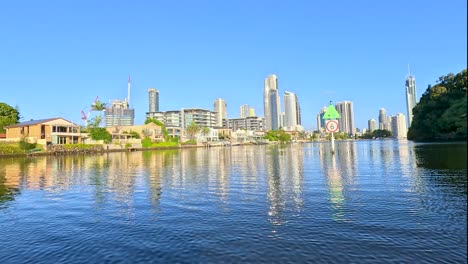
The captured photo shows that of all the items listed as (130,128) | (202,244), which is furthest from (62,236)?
(130,128)

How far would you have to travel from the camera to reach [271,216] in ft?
56.6

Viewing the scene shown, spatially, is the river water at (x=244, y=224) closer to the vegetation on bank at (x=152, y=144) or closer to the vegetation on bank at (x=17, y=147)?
the vegetation on bank at (x=17, y=147)

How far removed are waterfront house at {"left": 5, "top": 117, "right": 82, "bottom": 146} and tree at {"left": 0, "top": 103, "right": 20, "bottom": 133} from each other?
232 inches

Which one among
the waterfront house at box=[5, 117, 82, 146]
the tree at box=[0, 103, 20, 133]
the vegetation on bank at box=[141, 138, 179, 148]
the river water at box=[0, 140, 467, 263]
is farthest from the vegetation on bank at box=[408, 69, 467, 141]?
the tree at box=[0, 103, 20, 133]

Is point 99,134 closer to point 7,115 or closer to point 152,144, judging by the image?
point 152,144

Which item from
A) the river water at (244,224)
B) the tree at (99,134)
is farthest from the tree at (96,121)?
the river water at (244,224)

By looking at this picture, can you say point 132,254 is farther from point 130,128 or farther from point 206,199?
point 130,128

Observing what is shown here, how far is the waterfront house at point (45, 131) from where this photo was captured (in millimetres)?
103363

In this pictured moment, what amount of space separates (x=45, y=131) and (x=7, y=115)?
96.8 feet

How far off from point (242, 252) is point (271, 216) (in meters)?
5.23

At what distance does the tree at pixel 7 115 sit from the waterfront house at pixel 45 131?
19.4 ft

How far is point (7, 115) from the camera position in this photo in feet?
408

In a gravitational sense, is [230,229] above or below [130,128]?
below

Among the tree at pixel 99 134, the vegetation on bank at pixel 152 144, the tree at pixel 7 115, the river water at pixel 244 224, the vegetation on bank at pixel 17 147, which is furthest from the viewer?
the vegetation on bank at pixel 152 144
